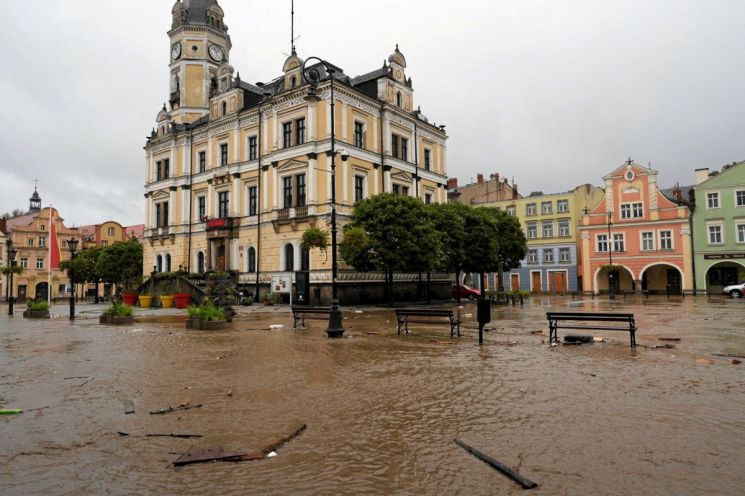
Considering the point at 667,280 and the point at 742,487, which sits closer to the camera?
the point at 742,487

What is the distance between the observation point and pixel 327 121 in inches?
1345

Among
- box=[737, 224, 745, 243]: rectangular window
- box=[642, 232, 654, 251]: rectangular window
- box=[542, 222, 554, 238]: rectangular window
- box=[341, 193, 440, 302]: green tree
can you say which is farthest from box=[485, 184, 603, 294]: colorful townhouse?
box=[341, 193, 440, 302]: green tree

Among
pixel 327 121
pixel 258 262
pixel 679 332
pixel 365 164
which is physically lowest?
pixel 679 332

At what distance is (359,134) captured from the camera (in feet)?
120

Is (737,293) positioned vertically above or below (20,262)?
below

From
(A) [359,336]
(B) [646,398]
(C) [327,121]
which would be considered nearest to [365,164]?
(C) [327,121]

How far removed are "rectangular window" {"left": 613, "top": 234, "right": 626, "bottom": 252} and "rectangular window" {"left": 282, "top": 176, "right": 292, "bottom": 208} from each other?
3483 cm

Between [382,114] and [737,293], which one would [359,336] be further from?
[737,293]

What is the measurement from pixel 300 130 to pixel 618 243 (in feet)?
116

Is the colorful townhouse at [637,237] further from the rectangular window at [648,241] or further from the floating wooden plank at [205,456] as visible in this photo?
the floating wooden plank at [205,456]

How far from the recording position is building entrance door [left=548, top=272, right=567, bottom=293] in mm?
58531

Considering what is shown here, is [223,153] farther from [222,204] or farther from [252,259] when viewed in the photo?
[252,259]

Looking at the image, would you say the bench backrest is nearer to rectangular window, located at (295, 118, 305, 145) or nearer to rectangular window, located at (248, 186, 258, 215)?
rectangular window, located at (295, 118, 305, 145)

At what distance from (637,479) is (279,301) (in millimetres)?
30946
